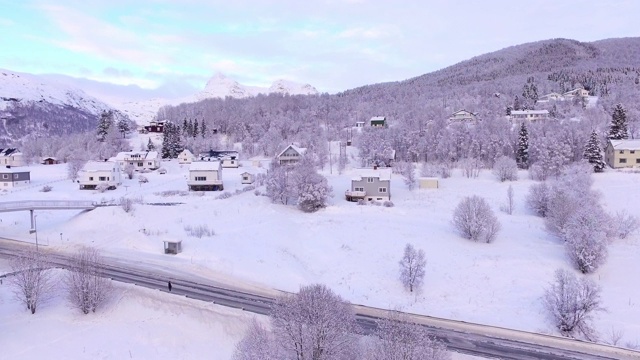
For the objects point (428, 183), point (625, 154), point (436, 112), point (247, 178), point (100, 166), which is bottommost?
point (428, 183)

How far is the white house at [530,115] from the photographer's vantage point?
114 meters

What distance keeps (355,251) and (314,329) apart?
72.8 ft

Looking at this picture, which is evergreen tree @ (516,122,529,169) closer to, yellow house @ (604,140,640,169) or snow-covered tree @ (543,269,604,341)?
yellow house @ (604,140,640,169)

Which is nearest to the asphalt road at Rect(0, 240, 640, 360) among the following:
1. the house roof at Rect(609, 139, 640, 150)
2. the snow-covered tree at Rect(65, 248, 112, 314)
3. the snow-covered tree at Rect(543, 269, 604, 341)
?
the snow-covered tree at Rect(543, 269, 604, 341)

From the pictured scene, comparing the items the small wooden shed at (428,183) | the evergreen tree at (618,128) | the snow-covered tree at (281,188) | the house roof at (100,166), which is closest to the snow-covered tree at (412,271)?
the snow-covered tree at (281,188)

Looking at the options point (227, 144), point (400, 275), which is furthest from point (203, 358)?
point (227, 144)

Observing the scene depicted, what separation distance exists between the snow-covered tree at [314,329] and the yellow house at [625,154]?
6750cm

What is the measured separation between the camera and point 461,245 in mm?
45031

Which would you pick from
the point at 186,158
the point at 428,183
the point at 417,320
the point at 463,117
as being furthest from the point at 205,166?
the point at 463,117

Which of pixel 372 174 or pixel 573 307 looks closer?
pixel 573 307

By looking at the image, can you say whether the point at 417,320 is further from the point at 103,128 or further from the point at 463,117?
the point at 103,128

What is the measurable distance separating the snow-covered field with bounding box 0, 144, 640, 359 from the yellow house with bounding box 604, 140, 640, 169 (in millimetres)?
7307

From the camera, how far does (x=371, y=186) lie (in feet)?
210

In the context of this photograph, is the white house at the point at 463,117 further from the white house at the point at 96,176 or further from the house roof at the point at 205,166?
the white house at the point at 96,176
